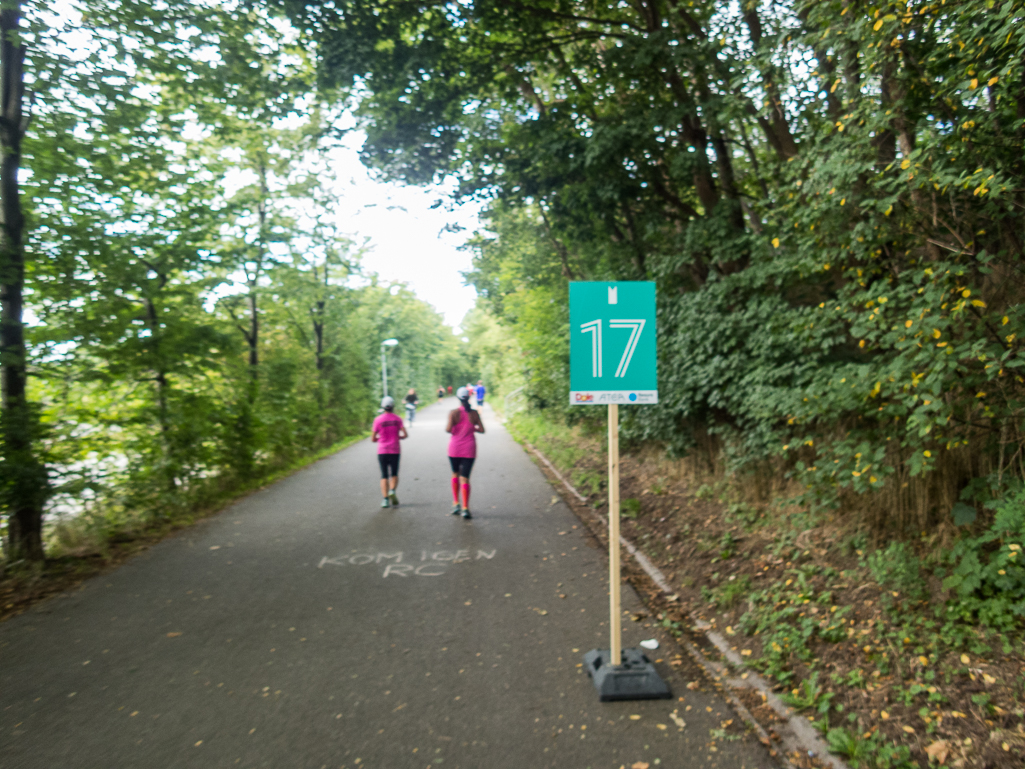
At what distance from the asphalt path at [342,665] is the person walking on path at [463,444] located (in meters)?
1.37

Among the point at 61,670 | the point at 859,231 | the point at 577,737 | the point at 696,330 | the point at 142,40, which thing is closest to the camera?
the point at 577,737

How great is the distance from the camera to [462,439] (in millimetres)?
9648

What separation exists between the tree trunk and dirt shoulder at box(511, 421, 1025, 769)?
6.51 m

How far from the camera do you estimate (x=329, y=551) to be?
25.5 ft

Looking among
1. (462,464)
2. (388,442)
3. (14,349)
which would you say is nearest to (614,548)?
(462,464)

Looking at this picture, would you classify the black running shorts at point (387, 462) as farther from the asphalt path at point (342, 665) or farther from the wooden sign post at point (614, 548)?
the wooden sign post at point (614, 548)

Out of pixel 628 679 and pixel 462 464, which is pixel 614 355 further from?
pixel 462 464

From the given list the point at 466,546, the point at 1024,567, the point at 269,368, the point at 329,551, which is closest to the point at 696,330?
the point at 466,546

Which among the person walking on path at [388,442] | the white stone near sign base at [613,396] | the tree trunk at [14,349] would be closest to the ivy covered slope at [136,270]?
the tree trunk at [14,349]

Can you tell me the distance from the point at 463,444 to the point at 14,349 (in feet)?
18.3

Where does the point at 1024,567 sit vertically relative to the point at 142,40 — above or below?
below

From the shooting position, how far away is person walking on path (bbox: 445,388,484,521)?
961 centimetres

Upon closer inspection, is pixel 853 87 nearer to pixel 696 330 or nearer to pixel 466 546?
pixel 696 330

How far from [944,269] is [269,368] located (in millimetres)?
12506
